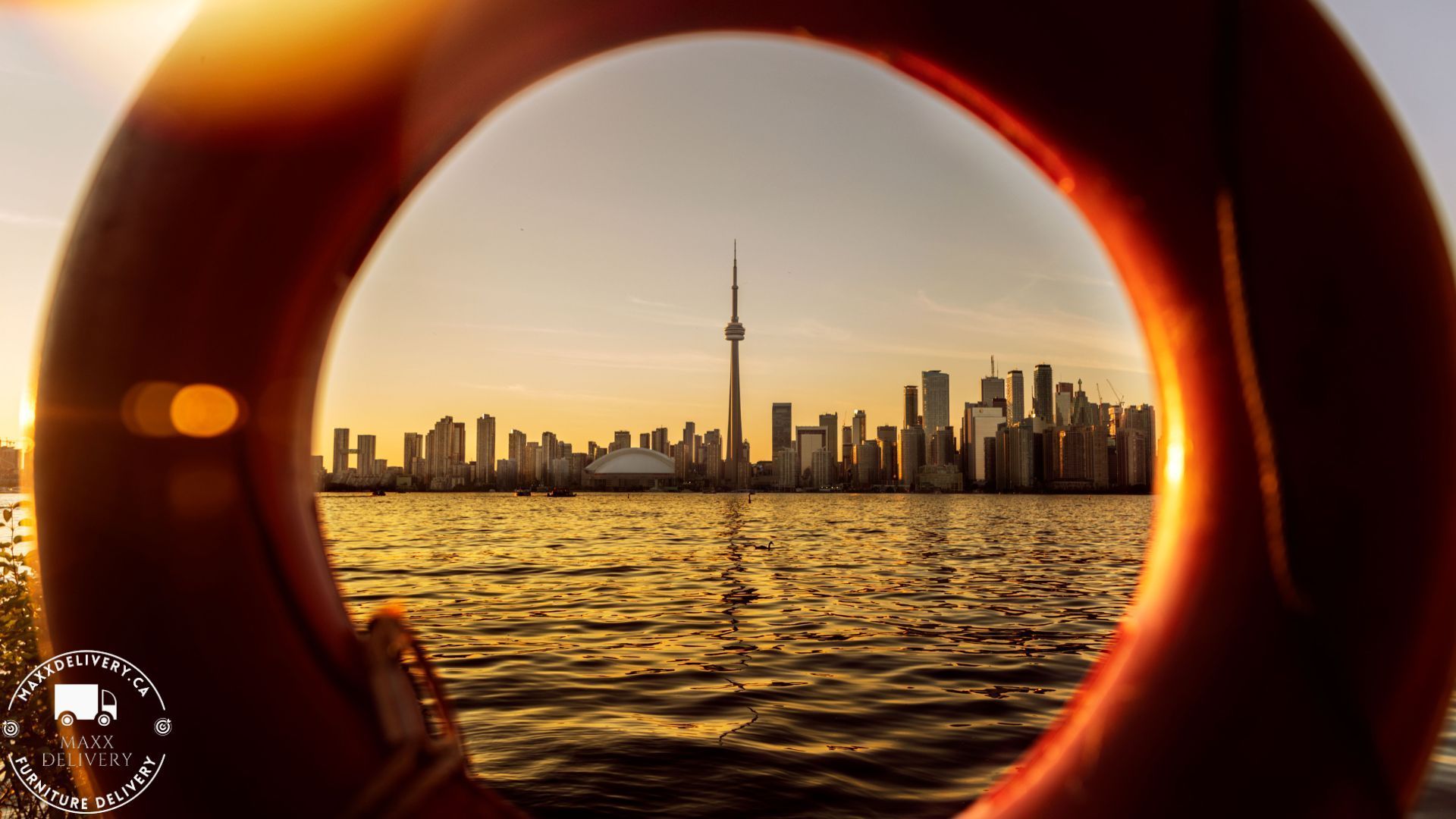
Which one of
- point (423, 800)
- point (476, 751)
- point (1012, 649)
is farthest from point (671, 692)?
point (423, 800)

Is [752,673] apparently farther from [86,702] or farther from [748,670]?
[86,702]

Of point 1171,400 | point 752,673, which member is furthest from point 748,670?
point 1171,400

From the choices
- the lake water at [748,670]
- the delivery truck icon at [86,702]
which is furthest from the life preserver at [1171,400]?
the lake water at [748,670]

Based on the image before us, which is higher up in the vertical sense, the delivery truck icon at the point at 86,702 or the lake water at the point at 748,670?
the delivery truck icon at the point at 86,702

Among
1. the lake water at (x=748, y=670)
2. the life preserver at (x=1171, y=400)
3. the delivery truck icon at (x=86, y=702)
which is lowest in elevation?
the lake water at (x=748, y=670)

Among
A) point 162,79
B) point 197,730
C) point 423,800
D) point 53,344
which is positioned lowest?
point 423,800

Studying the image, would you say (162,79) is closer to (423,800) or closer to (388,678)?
(388,678)

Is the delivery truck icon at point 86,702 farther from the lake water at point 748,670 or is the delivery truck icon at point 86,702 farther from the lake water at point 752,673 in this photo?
the lake water at point 748,670

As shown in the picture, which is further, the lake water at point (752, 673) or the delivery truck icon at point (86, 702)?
the lake water at point (752, 673)
